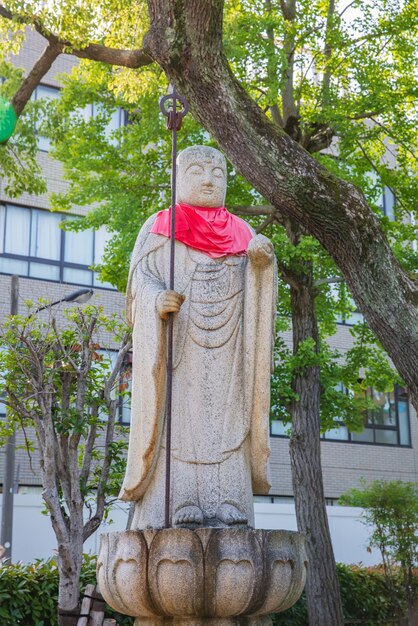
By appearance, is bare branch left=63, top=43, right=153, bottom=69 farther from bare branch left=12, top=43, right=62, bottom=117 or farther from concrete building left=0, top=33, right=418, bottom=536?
concrete building left=0, top=33, right=418, bottom=536

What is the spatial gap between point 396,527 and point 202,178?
41.7 ft

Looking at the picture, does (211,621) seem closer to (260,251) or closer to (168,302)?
(168,302)

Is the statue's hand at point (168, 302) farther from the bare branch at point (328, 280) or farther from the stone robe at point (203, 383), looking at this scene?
the bare branch at point (328, 280)

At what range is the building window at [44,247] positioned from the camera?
21938 millimetres

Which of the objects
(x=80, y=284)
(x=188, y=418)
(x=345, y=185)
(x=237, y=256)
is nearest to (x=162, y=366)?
(x=188, y=418)

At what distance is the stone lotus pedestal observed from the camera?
5.21 m

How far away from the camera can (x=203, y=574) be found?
17.1 feet

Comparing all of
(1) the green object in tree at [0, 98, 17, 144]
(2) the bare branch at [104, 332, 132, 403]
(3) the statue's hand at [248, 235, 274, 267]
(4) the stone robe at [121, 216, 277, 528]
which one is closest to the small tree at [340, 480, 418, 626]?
(2) the bare branch at [104, 332, 132, 403]

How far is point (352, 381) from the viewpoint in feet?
53.6

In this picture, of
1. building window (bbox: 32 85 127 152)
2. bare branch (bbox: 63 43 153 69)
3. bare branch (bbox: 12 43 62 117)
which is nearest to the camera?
bare branch (bbox: 63 43 153 69)

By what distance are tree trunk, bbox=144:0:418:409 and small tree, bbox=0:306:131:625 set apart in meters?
3.45

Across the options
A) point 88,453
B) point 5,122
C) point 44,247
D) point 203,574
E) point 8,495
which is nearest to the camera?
point 203,574

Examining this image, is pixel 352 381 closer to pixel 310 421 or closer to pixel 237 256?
pixel 310 421

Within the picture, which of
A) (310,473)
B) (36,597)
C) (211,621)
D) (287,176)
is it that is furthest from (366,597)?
(211,621)
